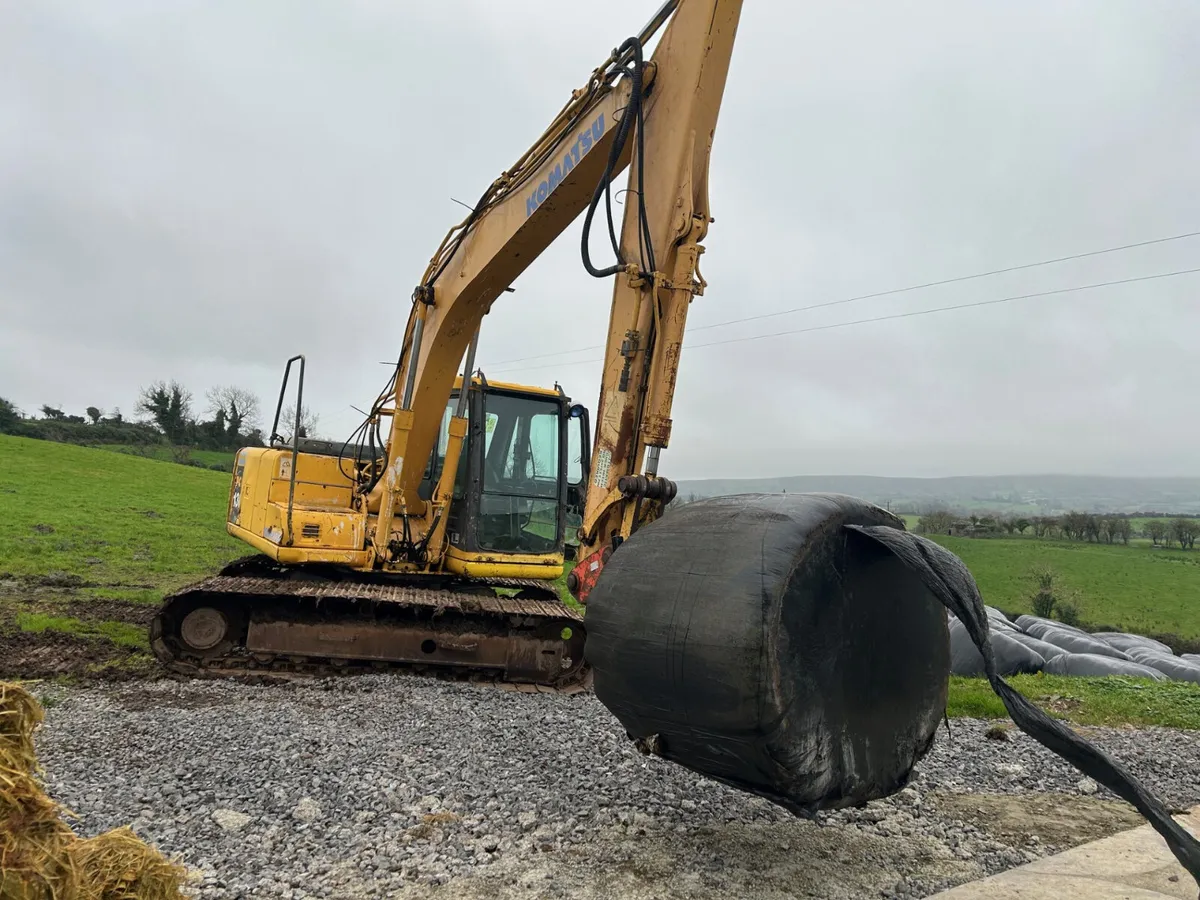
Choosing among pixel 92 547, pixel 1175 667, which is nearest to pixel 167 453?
pixel 92 547

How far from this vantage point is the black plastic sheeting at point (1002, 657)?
9.77m

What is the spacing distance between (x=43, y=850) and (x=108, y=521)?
20.9m

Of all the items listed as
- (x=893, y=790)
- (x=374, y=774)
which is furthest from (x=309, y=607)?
(x=893, y=790)

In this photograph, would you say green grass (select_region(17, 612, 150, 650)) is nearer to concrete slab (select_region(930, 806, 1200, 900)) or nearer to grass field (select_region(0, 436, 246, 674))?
grass field (select_region(0, 436, 246, 674))

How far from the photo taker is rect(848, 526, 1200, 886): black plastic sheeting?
226 cm

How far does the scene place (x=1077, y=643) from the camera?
40.5 feet

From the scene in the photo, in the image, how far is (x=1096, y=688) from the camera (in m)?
8.53

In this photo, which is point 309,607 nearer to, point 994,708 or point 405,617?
point 405,617

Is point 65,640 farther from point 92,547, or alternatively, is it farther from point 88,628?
point 92,547

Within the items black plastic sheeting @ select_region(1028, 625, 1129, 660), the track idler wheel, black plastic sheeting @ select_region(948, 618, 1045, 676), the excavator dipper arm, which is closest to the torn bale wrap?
the excavator dipper arm

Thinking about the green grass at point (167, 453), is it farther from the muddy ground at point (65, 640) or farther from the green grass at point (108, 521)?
the muddy ground at point (65, 640)

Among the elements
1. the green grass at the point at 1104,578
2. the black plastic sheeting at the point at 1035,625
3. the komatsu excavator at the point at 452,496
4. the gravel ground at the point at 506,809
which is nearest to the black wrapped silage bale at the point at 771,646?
the gravel ground at the point at 506,809

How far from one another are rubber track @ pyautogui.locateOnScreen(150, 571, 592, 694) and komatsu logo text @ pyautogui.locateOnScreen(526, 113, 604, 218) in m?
3.56

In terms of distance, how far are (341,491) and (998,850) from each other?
23.5 ft
